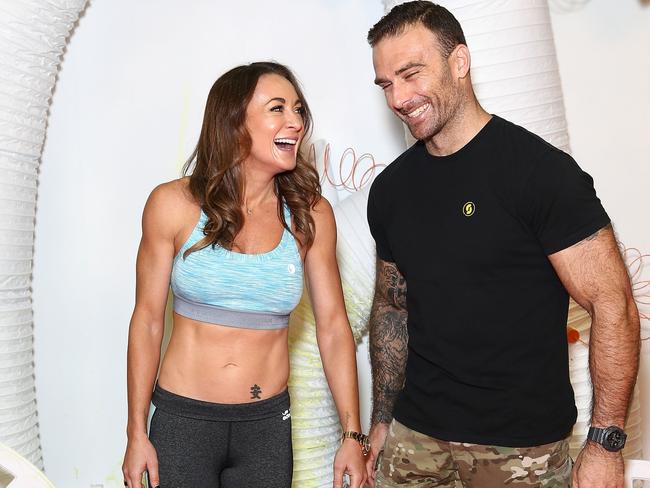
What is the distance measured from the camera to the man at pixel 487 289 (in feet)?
5.23

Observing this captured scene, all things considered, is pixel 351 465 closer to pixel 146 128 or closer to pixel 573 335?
pixel 573 335

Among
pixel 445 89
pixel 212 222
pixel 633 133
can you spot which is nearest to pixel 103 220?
pixel 212 222

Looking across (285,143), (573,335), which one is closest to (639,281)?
(573,335)

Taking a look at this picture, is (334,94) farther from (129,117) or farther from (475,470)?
(475,470)

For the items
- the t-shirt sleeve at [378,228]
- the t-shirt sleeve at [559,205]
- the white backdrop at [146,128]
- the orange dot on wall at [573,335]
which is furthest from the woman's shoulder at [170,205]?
the orange dot on wall at [573,335]

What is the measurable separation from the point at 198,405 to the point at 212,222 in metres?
0.40

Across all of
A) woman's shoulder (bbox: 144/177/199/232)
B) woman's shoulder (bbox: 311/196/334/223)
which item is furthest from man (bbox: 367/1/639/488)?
woman's shoulder (bbox: 144/177/199/232)

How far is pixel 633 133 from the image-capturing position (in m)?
2.88

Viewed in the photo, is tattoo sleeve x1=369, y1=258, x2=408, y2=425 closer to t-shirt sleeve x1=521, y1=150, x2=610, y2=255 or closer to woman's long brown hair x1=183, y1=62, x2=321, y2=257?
woman's long brown hair x1=183, y1=62, x2=321, y2=257

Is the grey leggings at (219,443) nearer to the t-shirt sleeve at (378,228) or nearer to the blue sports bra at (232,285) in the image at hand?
the blue sports bra at (232,285)

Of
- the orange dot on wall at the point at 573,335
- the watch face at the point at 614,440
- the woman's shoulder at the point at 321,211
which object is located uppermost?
the woman's shoulder at the point at 321,211

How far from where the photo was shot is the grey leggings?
1891mm

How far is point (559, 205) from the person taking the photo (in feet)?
5.20

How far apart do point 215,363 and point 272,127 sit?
1.80 feet
